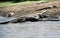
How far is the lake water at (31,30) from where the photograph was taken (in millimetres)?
23797

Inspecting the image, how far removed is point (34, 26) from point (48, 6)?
22.0 ft

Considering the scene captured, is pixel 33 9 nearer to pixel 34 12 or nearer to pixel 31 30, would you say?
pixel 34 12

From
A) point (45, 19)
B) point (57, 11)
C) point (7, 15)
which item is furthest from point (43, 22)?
point (7, 15)

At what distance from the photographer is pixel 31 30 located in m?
25.7

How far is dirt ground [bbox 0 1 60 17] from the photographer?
3206 cm

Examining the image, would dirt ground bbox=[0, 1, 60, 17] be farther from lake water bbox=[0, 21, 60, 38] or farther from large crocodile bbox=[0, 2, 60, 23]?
lake water bbox=[0, 21, 60, 38]

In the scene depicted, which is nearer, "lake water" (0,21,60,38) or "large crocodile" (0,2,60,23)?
"lake water" (0,21,60,38)

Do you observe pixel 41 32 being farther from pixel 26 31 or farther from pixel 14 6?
pixel 14 6

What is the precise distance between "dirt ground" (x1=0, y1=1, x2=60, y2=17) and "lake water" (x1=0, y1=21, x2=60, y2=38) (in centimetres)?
364

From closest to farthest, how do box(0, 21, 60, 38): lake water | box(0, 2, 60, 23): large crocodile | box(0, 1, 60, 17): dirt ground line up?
box(0, 21, 60, 38): lake water → box(0, 2, 60, 23): large crocodile → box(0, 1, 60, 17): dirt ground

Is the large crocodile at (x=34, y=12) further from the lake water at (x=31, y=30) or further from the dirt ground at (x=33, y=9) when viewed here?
the lake water at (x=31, y=30)

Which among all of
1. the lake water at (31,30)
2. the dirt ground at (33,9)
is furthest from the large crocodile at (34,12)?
the lake water at (31,30)

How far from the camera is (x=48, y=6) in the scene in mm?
33531

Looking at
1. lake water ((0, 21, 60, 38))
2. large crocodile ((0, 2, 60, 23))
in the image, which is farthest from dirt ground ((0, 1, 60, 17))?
lake water ((0, 21, 60, 38))
